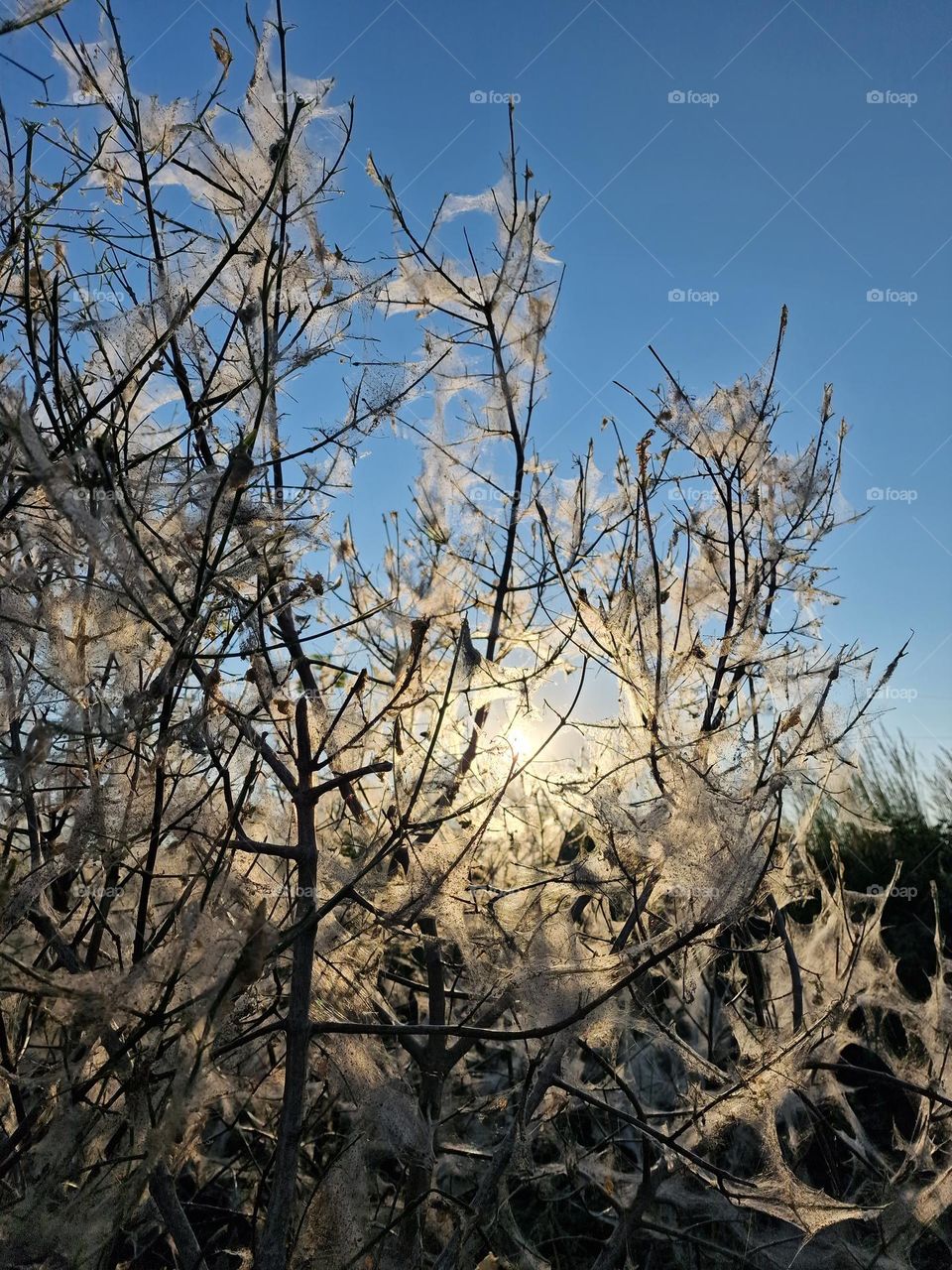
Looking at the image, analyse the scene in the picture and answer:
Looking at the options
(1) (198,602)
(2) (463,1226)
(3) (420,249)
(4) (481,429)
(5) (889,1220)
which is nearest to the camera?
(1) (198,602)

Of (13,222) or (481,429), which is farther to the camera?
(481,429)

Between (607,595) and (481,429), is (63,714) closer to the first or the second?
(607,595)

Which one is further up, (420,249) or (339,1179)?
(420,249)

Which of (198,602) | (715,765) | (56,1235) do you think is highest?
(198,602)

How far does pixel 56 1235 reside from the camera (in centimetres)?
180

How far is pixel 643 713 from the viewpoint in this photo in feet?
7.75

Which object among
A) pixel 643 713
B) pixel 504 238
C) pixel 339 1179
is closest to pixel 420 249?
pixel 504 238

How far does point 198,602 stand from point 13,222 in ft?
3.04

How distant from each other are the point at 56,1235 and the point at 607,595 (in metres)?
1.99

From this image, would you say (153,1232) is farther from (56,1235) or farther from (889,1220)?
(889,1220)

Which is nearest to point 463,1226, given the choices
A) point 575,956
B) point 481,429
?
point 575,956

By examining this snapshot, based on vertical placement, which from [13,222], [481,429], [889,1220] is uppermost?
[481,429]

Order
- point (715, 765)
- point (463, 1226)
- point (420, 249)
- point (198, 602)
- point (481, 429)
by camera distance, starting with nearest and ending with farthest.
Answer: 1. point (198, 602)
2. point (463, 1226)
3. point (715, 765)
4. point (420, 249)
5. point (481, 429)

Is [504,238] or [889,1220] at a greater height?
[504,238]
